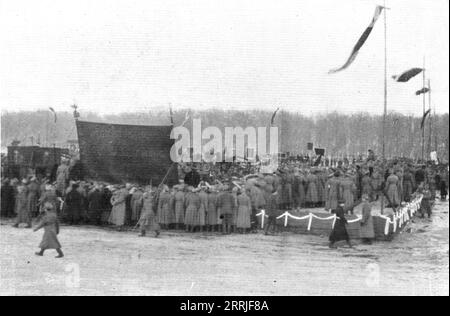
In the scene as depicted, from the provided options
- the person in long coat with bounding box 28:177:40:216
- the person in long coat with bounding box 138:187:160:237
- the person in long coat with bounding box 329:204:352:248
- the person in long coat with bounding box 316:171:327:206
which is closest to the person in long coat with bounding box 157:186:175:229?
the person in long coat with bounding box 138:187:160:237

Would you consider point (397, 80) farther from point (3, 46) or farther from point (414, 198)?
point (3, 46)

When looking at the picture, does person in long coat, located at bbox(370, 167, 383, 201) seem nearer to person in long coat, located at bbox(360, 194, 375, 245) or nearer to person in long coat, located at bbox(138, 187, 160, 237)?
person in long coat, located at bbox(360, 194, 375, 245)

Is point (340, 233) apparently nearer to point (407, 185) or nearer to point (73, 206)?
point (73, 206)

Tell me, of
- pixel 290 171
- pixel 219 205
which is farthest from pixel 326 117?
pixel 219 205

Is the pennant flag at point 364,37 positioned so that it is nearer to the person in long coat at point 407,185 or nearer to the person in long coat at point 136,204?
the person in long coat at point 136,204

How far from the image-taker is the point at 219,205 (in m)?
12.2

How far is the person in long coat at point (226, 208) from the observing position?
1210cm

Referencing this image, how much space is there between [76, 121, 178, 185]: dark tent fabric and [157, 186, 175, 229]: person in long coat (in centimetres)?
51

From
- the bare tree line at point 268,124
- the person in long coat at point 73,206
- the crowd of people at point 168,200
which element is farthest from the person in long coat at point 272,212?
the person in long coat at point 73,206

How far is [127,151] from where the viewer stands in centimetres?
1259

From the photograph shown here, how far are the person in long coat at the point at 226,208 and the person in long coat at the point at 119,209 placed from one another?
7.27ft

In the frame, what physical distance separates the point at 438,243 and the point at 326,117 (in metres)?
5.11

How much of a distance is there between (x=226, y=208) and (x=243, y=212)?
1.33 feet

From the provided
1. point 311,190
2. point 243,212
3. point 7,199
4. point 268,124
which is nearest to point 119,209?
point 243,212
